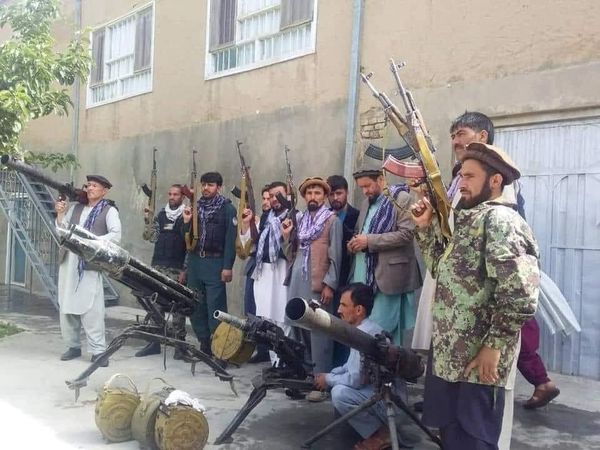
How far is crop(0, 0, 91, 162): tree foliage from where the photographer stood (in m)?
7.18

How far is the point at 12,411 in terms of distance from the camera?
470 cm

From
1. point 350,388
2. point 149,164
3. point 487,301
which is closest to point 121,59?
point 149,164

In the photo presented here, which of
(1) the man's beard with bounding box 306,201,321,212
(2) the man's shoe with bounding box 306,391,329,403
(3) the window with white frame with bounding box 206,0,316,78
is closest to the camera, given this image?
A: (2) the man's shoe with bounding box 306,391,329,403

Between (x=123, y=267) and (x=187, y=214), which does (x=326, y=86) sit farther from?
(x=123, y=267)

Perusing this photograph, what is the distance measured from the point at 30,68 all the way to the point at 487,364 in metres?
6.46

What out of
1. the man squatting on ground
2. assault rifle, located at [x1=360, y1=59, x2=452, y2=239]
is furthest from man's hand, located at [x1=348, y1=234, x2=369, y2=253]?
assault rifle, located at [x1=360, y1=59, x2=452, y2=239]

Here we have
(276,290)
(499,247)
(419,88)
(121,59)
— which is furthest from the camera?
(121,59)

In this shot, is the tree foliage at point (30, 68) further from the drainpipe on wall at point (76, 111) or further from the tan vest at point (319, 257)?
the tan vest at point (319, 257)

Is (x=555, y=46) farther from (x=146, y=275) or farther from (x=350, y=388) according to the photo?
(x=146, y=275)

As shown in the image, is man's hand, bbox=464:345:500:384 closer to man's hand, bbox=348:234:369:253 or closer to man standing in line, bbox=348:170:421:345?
man standing in line, bbox=348:170:421:345

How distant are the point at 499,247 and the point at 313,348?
8.88ft

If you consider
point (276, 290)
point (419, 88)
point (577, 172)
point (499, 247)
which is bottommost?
point (276, 290)

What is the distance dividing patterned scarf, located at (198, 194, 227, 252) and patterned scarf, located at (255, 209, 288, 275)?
70 centimetres

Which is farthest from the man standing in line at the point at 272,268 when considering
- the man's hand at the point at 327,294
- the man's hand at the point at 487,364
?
the man's hand at the point at 487,364
